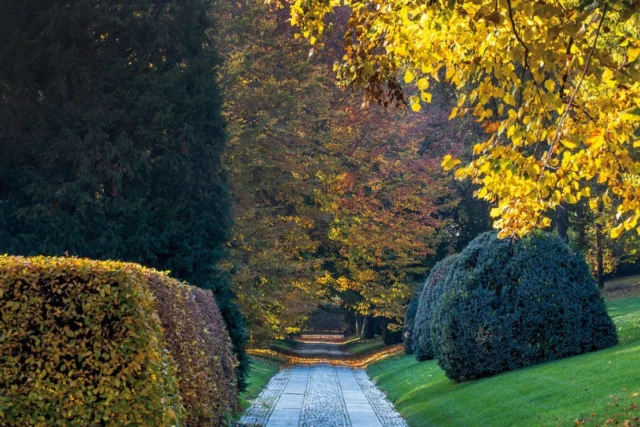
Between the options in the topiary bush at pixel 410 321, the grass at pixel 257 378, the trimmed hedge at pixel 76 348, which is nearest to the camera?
the trimmed hedge at pixel 76 348

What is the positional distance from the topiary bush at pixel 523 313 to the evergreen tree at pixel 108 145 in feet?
16.1

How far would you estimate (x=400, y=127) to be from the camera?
37.2 m

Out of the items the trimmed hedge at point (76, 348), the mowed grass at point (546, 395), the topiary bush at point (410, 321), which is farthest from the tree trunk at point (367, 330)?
the trimmed hedge at point (76, 348)

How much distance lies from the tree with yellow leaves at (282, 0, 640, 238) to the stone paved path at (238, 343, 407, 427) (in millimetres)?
9032

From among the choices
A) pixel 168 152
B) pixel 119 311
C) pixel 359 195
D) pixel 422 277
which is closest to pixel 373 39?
→ pixel 119 311

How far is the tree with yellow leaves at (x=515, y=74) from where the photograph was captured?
6.97 meters

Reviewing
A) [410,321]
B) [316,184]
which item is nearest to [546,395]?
[316,184]

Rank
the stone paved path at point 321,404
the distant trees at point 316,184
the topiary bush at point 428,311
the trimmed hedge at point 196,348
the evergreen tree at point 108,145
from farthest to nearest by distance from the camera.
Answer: the distant trees at point 316,184
the topiary bush at point 428,311
the evergreen tree at point 108,145
the stone paved path at point 321,404
the trimmed hedge at point 196,348

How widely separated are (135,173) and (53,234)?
2435 millimetres

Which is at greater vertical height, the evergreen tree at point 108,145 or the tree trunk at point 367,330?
the evergreen tree at point 108,145

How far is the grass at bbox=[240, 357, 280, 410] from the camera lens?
69.0 ft

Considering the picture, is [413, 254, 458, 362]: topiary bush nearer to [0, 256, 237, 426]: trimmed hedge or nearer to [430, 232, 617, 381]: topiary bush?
[430, 232, 617, 381]: topiary bush

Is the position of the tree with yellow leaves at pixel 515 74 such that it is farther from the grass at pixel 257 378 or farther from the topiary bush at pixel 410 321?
the topiary bush at pixel 410 321

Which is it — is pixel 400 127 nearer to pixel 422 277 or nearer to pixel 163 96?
pixel 422 277
